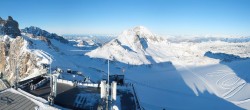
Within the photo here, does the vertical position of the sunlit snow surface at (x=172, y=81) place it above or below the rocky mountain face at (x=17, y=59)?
below

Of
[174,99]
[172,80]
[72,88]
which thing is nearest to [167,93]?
[174,99]

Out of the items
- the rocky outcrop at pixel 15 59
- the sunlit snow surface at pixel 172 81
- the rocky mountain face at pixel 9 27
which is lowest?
the sunlit snow surface at pixel 172 81

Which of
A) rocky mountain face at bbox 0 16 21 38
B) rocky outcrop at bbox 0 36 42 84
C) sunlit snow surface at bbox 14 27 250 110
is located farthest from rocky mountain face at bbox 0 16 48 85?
rocky mountain face at bbox 0 16 21 38

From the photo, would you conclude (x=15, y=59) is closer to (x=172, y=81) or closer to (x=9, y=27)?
(x=172, y=81)

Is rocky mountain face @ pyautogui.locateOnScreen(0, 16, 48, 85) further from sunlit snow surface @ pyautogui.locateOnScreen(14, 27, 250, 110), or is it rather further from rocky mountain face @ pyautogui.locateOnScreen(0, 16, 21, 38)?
rocky mountain face @ pyautogui.locateOnScreen(0, 16, 21, 38)

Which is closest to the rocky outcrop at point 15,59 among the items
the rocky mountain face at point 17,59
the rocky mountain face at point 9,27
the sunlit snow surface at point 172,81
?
the rocky mountain face at point 17,59

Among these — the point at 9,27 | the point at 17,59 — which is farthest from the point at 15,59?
the point at 9,27

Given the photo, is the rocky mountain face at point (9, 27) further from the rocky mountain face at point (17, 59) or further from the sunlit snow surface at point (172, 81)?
the rocky mountain face at point (17, 59)

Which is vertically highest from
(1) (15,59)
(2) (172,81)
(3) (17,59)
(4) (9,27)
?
(4) (9,27)
